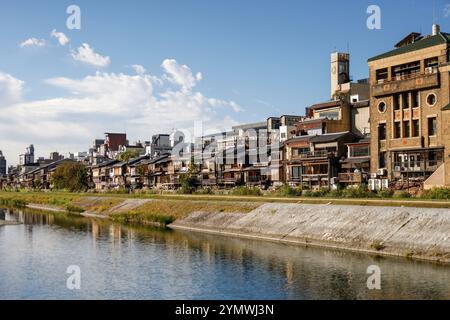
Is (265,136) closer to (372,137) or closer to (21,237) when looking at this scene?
(372,137)

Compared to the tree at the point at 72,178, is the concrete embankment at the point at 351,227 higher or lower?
lower

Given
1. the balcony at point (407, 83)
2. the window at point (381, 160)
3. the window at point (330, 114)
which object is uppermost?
the balcony at point (407, 83)

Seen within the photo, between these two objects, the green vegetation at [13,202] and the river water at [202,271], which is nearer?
the river water at [202,271]

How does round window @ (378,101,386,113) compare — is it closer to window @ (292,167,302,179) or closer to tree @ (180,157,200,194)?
window @ (292,167,302,179)

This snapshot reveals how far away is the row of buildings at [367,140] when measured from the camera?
65875 mm

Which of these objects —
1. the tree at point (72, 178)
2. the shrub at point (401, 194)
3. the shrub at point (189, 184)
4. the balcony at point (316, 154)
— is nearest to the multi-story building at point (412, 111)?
the shrub at point (401, 194)

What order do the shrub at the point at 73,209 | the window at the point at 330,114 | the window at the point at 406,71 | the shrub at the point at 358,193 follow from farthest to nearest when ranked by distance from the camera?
the shrub at the point at 73,209, the window at the point at 330,114, the window at the point at 406,71, the shrub at the point at 358,193

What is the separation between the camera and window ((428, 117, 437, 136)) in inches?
2618

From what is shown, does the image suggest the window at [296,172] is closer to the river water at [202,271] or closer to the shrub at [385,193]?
the shrub at [385,193]

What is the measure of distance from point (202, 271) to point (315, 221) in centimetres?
1778

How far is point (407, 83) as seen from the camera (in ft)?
226

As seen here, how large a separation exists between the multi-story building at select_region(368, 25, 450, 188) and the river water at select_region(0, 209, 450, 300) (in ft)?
85.8

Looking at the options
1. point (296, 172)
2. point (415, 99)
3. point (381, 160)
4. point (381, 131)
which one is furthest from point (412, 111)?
point (296, 172)

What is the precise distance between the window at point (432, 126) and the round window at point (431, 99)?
6.20ft
